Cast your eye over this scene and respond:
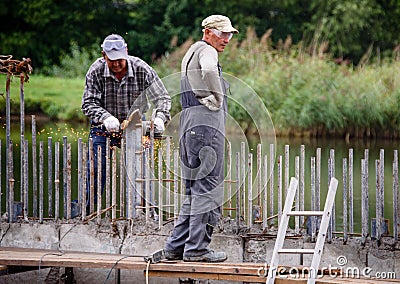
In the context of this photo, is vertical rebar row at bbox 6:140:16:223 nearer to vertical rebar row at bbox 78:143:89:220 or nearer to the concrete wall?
the concrete wall

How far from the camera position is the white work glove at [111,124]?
7.69m

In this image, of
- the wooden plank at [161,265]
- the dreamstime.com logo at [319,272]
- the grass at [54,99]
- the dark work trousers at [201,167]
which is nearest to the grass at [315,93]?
the grass at [54,99]

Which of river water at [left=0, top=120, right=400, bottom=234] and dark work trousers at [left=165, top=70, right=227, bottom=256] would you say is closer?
dark work trousers at [left=165, top=70, right=227, bottom=256]

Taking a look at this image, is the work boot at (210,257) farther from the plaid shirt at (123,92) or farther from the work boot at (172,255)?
the plaid shirt at (123,92)

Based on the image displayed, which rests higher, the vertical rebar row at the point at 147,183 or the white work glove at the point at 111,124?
the white work glove at the point at 111,124

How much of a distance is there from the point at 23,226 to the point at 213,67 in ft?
6.99

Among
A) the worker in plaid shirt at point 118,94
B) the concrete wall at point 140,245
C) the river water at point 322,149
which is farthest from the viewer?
the river water at point 322,149

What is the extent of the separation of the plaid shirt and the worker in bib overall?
137 cm

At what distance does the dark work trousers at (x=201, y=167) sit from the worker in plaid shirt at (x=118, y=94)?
49.1 inches

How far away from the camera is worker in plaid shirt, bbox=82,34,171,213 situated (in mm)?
7883

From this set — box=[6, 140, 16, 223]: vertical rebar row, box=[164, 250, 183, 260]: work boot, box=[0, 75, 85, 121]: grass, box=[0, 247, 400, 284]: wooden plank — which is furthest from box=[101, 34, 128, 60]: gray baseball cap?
box=[0, 75, 85, 121]: grass

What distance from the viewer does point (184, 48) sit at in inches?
896

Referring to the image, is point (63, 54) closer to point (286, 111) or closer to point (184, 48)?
point (184, 48)

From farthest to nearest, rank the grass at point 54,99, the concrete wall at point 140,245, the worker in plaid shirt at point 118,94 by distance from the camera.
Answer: the grass at point 54,99, the worker in plaid shirt at point 118,94, the concrete wall at point 140,245
